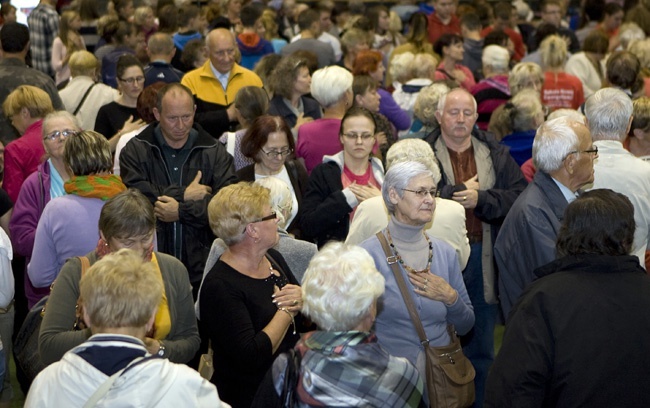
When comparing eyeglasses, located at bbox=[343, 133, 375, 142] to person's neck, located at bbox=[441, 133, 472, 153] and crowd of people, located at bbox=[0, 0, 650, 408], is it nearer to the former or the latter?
crowd of people, located at bbox=[0, 0, 650, 408]

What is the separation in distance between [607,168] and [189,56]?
5.15 meters

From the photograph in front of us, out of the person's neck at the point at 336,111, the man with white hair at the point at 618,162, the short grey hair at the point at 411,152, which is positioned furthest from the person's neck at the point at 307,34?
the man with white hair at the point at 618,162

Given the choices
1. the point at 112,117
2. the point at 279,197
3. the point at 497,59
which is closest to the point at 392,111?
the point at 497,59

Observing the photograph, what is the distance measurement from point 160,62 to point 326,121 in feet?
8.31

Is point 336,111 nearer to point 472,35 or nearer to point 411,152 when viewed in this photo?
point 411,152

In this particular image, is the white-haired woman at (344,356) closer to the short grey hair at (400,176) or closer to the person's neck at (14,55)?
the short grey hair at (400,176)

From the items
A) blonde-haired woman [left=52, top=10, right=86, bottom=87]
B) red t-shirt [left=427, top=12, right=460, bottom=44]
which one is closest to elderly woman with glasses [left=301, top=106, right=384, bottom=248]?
blonde-haired woman [left=52, top=10, right=86, bottom=87]

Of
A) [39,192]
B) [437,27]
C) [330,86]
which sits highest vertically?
[330,86]

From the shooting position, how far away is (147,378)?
304cm

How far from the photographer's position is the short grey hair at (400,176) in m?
4.53

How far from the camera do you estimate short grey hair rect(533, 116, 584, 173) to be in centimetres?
468

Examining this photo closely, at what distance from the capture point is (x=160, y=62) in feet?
27.9

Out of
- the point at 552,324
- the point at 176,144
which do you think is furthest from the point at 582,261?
the point at 176,144

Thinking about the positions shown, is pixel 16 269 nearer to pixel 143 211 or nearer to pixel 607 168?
pixel 143 211
